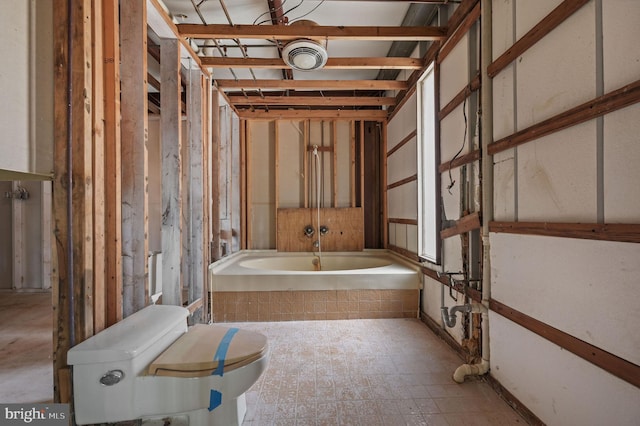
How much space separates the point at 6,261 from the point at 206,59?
4225 mm

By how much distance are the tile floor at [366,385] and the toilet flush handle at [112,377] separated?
70cm

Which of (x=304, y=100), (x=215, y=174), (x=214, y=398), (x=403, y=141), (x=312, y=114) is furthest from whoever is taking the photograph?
(x=312, y=114)

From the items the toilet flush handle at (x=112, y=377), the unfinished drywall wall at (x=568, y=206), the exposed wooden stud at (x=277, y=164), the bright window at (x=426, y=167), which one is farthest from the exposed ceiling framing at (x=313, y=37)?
the toilet flush handle at (x=112, y=377)

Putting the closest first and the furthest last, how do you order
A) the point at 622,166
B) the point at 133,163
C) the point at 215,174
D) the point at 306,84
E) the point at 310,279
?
the point at 622,166 < the point at 133,163 < the point at 310,279 < the point at 306,84 < the point at 215,174

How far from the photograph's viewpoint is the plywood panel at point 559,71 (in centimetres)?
122

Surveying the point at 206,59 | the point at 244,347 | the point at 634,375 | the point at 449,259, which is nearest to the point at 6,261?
the point at 206,59

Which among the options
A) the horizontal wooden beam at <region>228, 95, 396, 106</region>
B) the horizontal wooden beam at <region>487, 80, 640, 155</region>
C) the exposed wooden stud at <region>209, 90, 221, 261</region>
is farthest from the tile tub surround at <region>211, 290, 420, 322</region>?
the horizontal wooden beam at <region>228, 95, 396, 106</region>

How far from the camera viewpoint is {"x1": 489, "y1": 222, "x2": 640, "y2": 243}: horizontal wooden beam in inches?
41.2

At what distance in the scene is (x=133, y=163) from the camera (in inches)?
73.3

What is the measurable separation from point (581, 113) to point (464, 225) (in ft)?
3.51

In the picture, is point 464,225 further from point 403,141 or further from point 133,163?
point 133,163

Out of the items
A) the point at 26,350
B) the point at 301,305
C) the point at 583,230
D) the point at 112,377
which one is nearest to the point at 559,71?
the point at 583,230

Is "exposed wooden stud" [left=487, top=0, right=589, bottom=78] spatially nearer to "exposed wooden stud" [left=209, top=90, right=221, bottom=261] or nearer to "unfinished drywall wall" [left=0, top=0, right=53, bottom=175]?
"unfinished drywall wall" [left=0, top=0, right=53, bottom=175]

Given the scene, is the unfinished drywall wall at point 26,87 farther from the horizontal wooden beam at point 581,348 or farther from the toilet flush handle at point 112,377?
the horizontal wooden beam at point 581,348
